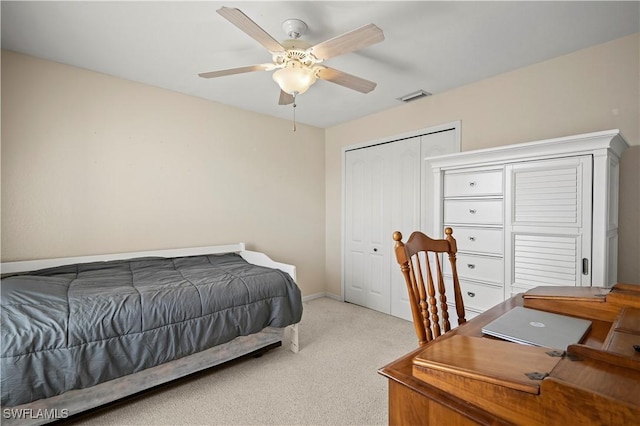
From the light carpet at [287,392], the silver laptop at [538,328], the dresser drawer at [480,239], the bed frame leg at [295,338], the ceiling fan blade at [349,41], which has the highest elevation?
the ceiling fan blade at [349,41]

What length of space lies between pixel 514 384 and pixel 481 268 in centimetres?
207

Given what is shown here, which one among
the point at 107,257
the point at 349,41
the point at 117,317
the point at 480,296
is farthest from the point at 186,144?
the point at 480,296

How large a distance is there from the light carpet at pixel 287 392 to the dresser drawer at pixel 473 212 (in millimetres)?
1229

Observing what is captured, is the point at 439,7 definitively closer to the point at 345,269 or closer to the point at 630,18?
the point at 630,18

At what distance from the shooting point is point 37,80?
97.3 inches

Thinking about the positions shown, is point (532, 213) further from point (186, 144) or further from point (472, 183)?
point (186, 144)

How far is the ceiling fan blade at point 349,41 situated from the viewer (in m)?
1.58

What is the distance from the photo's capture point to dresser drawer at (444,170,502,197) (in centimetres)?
232

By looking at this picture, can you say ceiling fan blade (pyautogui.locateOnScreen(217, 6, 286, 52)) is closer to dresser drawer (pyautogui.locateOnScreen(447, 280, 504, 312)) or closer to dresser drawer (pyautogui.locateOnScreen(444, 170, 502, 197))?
dresser drawer (pyautogui.locateOnScreen(444, 170, 502, 197))

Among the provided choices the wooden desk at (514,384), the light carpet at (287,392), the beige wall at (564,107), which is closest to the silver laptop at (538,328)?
the wooden desk at (514,384)

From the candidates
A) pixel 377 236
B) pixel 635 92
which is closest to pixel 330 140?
pixel 377 236

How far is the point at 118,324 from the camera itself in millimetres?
1776

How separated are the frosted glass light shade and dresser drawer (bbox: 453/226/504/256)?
5.51 feet

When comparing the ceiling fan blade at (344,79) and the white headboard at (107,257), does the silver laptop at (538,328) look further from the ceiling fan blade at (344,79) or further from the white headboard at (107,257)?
the white headboard at (107,257)
